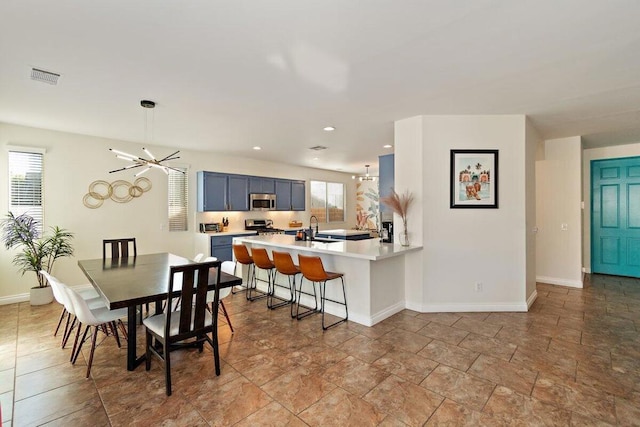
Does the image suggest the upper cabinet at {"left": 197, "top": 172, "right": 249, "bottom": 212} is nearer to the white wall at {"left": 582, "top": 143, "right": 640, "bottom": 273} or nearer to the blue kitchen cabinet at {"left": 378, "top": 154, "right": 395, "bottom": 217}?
the blue kitchen cabinet at {"left": 378, "top": 154, "right": 395, "bottom": 217}

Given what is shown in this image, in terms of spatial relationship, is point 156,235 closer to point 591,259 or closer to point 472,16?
point 472,16

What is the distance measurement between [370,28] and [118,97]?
2836mm

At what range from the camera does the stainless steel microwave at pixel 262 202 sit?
23.5 ft

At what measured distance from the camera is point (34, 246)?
451cm

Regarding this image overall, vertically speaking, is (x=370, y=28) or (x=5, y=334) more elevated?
(x=370, y=28)

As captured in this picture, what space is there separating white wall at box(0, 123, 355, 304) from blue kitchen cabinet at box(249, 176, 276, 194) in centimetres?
114

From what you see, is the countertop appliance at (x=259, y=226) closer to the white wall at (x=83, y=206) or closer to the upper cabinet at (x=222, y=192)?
the upper cabinet at (x=222, y=192)

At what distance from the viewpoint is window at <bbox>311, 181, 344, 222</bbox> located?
910 cm

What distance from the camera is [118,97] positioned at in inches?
132

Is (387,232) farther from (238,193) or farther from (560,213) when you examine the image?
(238,193)

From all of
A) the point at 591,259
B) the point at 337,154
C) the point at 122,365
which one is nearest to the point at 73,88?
the point at 122,365

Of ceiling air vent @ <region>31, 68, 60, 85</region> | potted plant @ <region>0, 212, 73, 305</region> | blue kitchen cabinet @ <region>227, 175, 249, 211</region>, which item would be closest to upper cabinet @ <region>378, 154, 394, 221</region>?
blue kitchen cabinet @ <region>227, 175, 249, 211</region>

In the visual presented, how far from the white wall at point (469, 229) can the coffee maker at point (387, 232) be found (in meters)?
0.74

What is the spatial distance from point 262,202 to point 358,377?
537 cm
